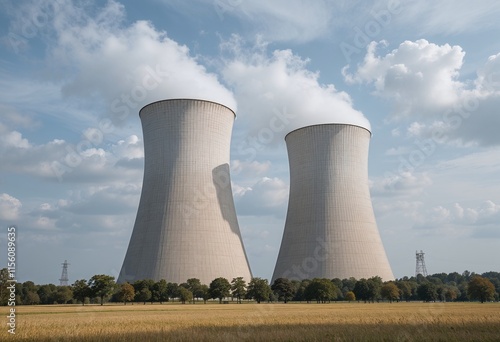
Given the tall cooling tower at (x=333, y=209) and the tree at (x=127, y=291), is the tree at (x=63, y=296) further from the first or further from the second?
the tall cooling tower at (x=333, y=209)

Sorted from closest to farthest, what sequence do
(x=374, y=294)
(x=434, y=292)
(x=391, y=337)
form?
(x=391, y=337), (x=374, y=294), (x=434, y=292)

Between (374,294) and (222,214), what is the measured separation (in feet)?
37.4

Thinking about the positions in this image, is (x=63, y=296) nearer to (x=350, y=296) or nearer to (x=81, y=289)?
(x=81, y=289)

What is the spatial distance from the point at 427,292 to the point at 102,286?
22813 millimetres

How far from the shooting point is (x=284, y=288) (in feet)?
94.3

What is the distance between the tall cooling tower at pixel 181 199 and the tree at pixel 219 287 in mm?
371

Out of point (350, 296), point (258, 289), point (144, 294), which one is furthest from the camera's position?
point (350, 296)

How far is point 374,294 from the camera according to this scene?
1136 inches

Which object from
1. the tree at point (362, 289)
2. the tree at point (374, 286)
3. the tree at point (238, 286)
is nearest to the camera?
the tree at point (238, 286)

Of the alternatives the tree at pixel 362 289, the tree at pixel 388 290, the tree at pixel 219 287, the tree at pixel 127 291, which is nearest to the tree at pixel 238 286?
the tree at pixel 219 287

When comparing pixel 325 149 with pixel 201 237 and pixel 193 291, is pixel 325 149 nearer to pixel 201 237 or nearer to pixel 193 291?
pixel 201 237

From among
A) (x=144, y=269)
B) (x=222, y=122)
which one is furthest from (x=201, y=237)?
(x=222, y=122)

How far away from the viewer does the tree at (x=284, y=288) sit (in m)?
28.8

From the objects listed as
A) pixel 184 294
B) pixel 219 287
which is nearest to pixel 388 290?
pixel 219 287
